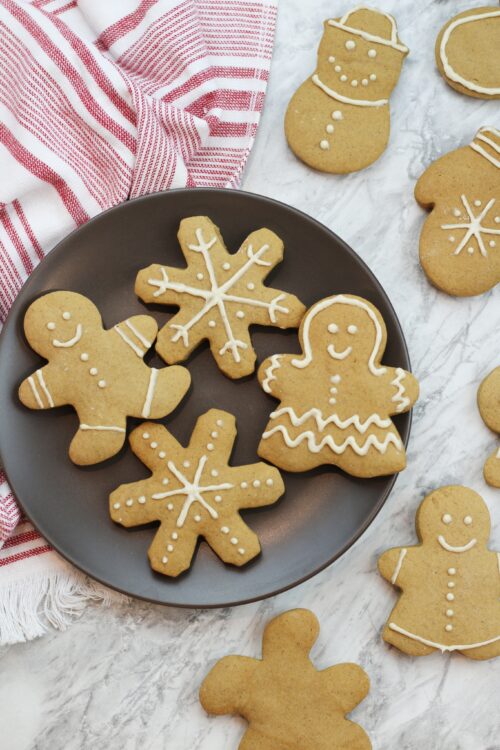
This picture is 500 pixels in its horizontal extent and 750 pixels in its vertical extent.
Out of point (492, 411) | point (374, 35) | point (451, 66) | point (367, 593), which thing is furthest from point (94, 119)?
point (367, 593)

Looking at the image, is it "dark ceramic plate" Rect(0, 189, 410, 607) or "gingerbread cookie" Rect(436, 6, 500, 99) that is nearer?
"dark ceramic plate" Rect(0, 189, 410, 607)

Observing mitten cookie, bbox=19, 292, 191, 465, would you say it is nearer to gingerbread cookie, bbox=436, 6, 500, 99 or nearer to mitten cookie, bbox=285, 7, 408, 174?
mitten cookie, bbox=285, 7, 408, 174

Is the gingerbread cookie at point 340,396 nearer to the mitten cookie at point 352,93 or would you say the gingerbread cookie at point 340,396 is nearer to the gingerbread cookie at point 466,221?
→ the gingerbread cookie at point 466,221

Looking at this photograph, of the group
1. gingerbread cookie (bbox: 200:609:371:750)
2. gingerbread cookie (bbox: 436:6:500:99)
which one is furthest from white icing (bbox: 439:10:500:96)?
gingerbread cookie (bbox: 200:609:371:750)

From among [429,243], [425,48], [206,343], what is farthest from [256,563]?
[425,48]

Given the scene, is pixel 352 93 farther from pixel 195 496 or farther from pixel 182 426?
pixel 195 496
